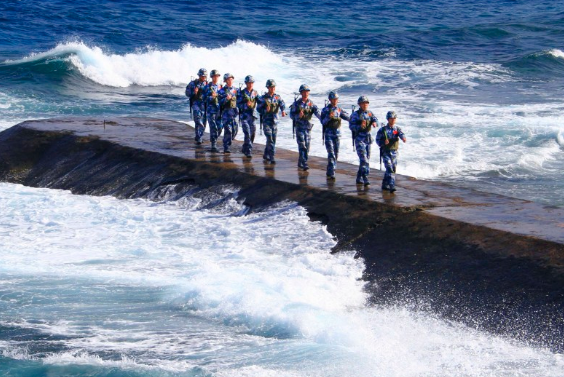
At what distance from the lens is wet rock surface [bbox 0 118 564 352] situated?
12602mm

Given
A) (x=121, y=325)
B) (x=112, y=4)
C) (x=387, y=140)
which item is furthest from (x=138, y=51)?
(x=121, y=325)

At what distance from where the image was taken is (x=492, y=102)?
3503cm

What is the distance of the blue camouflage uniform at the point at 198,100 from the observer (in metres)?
21.4

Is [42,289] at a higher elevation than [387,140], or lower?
lower

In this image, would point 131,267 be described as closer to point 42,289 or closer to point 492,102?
point 42,289

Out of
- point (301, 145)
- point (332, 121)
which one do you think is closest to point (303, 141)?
point (301, 145)

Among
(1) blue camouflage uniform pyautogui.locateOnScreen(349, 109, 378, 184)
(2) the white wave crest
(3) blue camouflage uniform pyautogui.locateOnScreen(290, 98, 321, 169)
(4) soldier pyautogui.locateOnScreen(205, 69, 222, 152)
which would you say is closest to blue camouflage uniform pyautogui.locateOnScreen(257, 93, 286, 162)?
(3) blue camouflage uniform pyautogui.locateOnScreen(290, 98, 321, 169)

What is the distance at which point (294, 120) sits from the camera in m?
18.4

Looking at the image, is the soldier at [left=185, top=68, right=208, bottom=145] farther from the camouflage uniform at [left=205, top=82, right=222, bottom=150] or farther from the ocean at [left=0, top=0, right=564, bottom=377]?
the ocean at [left=0, top=0, right=564, bottom=377]

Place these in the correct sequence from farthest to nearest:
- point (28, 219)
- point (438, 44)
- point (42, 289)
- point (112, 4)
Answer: point (112, 4), point (438, 44), point (28, 219), point (42, 289)

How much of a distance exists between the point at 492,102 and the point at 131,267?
2305 centimetres

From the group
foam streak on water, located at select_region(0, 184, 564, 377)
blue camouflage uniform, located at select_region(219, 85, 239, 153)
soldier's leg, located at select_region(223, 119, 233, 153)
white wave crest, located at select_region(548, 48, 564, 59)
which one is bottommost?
foam streak on water, located at select_region(0, 184, 564, 377)

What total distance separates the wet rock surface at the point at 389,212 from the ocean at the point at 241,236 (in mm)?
371

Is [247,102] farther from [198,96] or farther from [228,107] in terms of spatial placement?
[198,96]
